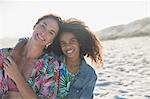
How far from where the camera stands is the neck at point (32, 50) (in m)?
4.20

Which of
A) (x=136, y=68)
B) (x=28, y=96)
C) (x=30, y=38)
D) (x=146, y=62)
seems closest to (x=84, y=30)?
(x=30, y=38)

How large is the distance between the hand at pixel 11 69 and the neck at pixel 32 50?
225 millimetres

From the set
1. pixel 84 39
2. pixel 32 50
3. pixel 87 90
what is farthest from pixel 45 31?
pixel 87 90

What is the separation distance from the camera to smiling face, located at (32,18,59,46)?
4.06 metres

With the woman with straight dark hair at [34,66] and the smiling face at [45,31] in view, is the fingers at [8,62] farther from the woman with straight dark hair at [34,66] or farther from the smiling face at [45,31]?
the smiling face at [45,31]

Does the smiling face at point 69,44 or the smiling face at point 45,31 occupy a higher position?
the smiling face at point 45,31

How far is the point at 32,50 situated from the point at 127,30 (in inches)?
724

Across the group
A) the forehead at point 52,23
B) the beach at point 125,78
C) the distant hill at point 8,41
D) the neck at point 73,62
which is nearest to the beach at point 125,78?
the beach at point 125,78

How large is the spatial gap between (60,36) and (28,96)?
2.61 ft

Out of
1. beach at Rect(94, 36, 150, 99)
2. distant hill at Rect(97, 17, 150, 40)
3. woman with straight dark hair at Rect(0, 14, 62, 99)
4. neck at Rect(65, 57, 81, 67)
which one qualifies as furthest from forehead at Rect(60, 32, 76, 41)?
distant hill at Rect(97, 17, 150, 40)

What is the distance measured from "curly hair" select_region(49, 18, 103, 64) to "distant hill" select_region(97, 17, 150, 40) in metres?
16.0

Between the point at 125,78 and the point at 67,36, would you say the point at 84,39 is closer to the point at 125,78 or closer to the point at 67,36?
the point at 67,36

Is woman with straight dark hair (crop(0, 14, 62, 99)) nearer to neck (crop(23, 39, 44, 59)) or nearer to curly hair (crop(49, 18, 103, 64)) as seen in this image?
neck (crop(23, 39, 44, 59))

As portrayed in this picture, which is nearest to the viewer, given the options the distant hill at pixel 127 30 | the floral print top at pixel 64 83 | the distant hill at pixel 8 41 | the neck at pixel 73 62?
the floral print top at pixel 64 83
